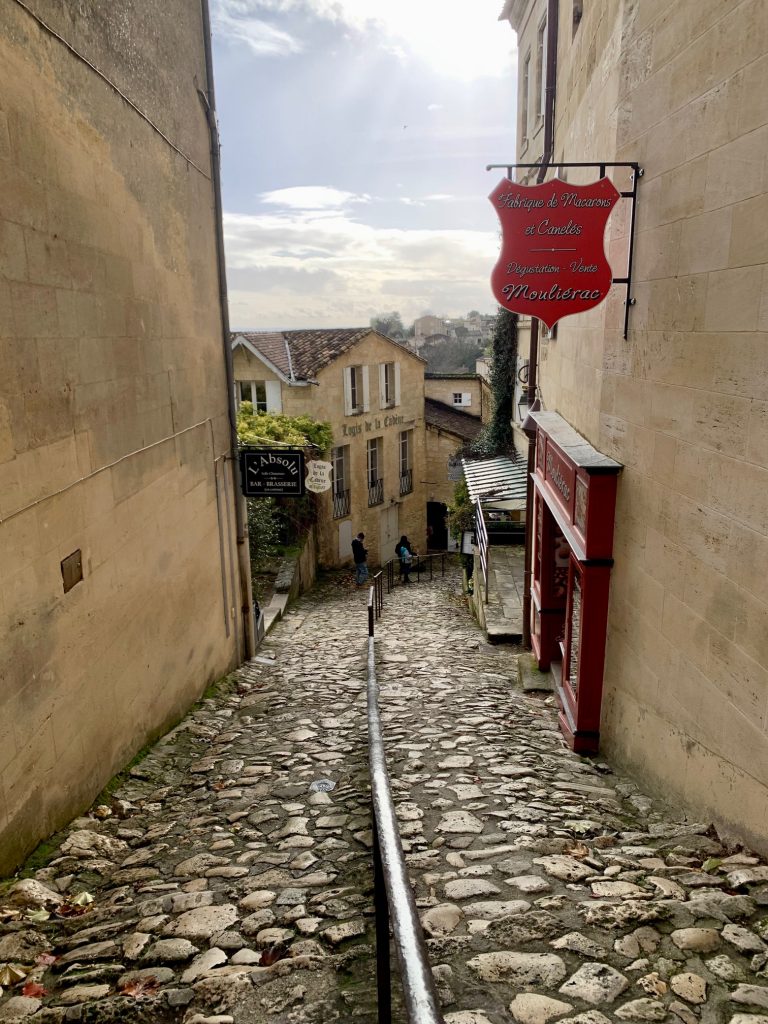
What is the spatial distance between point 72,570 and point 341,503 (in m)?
19.2

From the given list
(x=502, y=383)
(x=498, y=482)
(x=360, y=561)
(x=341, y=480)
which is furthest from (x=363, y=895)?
(x=341, y=480)

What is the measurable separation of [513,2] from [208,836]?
15502mm

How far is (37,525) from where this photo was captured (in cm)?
408

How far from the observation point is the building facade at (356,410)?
22.2m

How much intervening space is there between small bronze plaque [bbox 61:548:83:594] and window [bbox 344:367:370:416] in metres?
19.2

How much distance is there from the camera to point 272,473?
9758 mm

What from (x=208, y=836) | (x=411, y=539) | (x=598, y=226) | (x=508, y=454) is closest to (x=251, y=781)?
(x=208, y=836)

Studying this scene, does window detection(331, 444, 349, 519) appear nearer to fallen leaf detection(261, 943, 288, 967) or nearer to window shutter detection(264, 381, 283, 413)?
window shutter detection(264, 381, 283, 413)

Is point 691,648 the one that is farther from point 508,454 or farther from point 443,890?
point 508,454

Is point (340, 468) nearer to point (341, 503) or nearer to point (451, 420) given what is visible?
point (341, 503)

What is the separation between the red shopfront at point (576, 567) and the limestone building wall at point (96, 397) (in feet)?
12.2

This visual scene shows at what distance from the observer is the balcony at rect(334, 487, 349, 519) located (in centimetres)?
2345

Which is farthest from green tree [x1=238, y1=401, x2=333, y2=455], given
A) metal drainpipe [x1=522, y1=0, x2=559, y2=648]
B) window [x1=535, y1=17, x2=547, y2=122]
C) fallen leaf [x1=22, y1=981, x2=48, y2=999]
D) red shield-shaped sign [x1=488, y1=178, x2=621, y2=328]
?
fallen leaf [x1=22, y1=981, x2=48, y2=999]

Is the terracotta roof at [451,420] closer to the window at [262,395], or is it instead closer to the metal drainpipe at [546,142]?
the window at [262,395]
